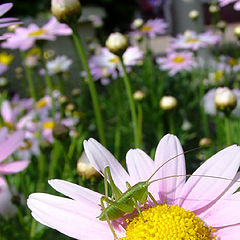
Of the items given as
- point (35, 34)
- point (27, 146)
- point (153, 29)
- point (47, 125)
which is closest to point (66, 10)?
point (35, 34)

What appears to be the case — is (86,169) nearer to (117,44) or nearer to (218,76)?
(117,44)

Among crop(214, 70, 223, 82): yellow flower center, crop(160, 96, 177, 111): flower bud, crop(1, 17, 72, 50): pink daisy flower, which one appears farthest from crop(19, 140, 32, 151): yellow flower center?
crop(214, 70, 223, 82): yellow flower center

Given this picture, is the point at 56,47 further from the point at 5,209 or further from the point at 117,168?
the point at 117,168

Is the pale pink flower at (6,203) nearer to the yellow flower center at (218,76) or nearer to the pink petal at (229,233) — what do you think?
the pink petal at (229,233)

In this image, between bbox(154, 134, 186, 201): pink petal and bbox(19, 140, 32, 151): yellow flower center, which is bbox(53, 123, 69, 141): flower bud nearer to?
bbox(154, 134, 186, 201): pink petal

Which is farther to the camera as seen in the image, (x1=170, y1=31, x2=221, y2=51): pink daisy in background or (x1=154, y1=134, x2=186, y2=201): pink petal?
(x1=170, y1=31, x2=221, y2=51): pink daisy in background

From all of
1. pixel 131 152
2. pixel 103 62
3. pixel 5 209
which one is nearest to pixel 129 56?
pixel 103 62
